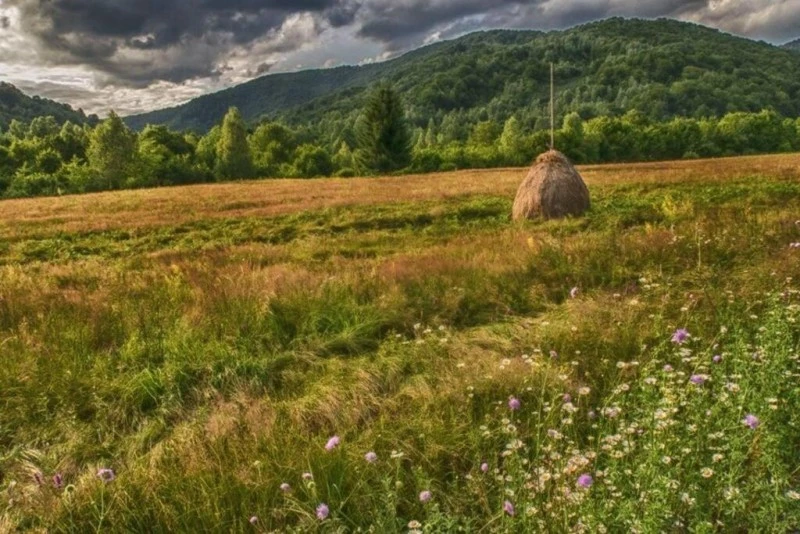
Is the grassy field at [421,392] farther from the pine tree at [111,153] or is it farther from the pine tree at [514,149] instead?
the pine tree at [514,149]

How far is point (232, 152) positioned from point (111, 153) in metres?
14.5

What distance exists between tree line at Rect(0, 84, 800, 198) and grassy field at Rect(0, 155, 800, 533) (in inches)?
2172

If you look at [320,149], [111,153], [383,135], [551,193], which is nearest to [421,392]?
[551,193]

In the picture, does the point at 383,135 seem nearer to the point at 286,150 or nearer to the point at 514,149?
the point at 514,149

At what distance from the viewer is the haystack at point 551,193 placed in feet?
54.2

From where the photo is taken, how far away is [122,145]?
6338 centimetres

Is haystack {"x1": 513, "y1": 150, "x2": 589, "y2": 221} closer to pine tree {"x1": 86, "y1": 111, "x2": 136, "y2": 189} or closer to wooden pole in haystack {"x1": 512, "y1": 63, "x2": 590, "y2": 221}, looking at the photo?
wooden pole in haystack {"x1": 512, "y1": 63, "x2": 590, "y2": 221}

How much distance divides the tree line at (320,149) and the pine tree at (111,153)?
0.40 ft

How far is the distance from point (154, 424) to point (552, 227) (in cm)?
1270

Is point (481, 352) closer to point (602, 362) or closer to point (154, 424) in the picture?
point (602, 362)

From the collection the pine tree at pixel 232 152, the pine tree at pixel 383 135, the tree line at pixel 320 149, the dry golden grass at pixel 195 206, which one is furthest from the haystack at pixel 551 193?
the pine tree at pixel 232 152

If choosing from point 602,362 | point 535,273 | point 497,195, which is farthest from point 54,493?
point 497,195

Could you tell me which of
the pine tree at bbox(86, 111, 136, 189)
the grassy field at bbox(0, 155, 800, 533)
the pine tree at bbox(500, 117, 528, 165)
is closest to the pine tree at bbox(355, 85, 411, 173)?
the pine tree at bbox(500, 117, 528, 165)

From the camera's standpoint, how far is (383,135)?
62781 mm
